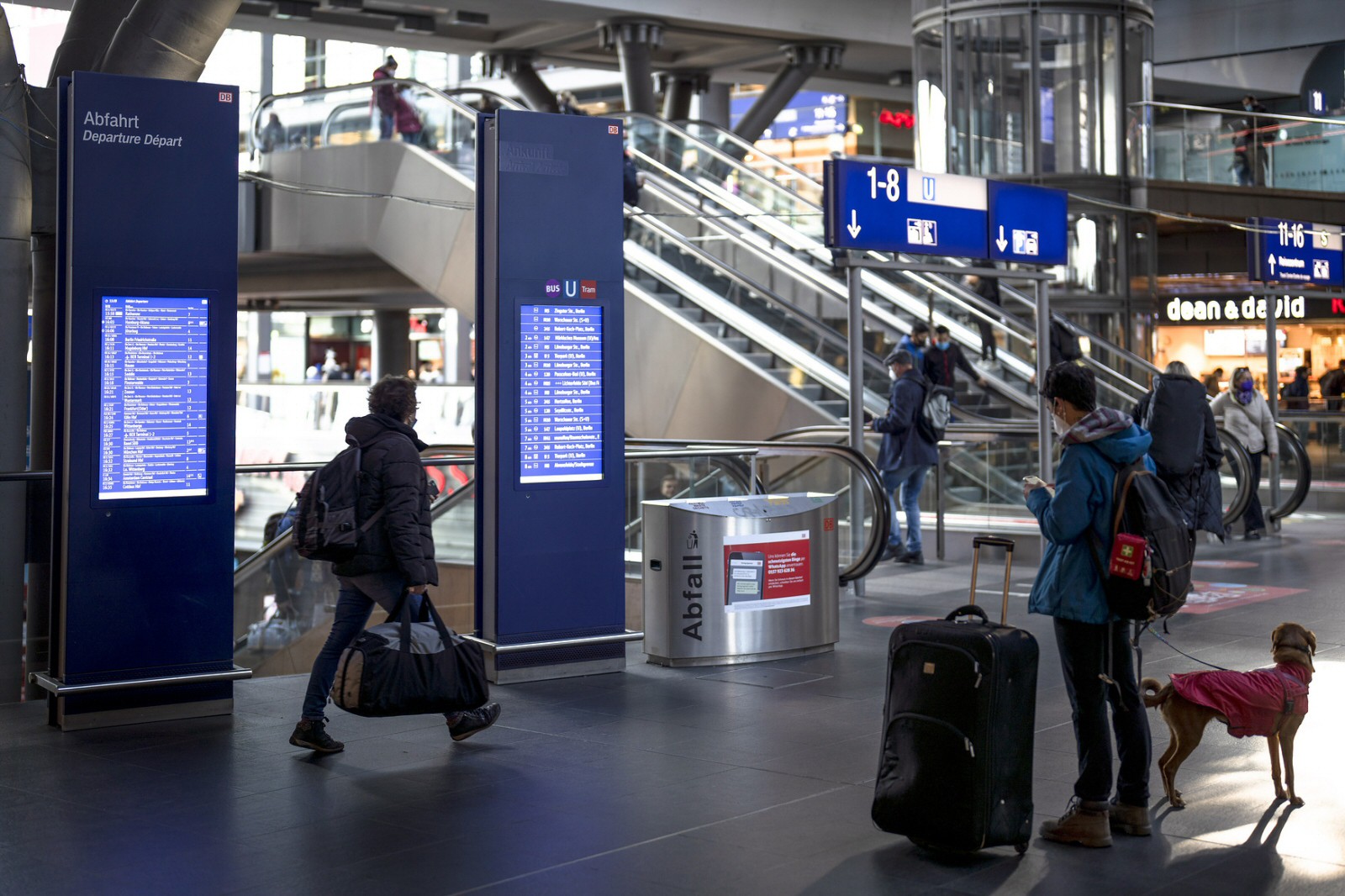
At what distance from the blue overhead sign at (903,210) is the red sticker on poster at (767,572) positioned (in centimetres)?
297

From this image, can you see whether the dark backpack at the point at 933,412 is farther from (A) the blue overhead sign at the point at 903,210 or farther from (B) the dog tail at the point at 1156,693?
(B) the dog tail at the point at 1156,693

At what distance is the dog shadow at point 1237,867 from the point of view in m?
4.52

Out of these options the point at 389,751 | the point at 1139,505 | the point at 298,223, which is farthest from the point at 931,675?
the point at 298,223

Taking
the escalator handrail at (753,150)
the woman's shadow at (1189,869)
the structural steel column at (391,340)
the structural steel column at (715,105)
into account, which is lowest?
the woman's shadow at (1189,869)

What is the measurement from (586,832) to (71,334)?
3.51m

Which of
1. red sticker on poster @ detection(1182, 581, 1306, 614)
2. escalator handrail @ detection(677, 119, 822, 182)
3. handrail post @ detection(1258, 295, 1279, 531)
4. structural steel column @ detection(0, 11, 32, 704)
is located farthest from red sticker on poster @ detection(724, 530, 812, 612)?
escalator handrail @ detection(677, 119, 822, 182)

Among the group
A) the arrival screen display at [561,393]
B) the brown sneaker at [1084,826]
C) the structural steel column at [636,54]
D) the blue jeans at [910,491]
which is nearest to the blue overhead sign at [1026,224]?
the blue jeans at [910,491]

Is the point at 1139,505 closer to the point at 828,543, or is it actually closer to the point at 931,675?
the point at 931,675

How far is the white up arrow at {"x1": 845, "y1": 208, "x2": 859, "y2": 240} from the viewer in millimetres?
11125

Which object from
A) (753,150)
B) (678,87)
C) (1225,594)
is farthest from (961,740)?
(678,87)

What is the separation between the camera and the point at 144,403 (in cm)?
715

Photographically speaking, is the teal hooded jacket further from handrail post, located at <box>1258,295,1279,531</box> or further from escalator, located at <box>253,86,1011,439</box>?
handrail post, located at <box>1258,295,1279,531</box>

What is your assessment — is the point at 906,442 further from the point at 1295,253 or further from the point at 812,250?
the point at 812,250

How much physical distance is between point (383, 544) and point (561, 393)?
2010mm
